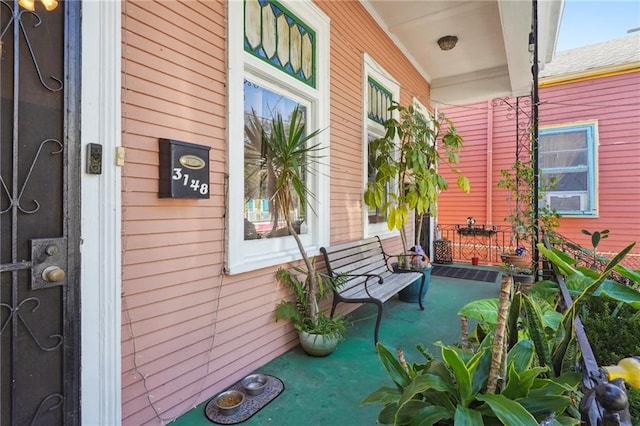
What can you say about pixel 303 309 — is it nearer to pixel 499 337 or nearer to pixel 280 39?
pixel 499 337

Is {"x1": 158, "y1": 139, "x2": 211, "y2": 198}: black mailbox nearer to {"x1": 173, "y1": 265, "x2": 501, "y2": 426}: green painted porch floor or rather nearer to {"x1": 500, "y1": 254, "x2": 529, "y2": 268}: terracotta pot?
{"x1": 173, "y1": 265, "x2": 501, "y2": 426}: green painted porch floor

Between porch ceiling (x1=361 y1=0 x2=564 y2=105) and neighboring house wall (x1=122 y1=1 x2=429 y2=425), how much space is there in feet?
9.50

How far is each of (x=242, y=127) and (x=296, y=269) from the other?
1.28m

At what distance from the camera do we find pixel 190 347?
76.4 inches

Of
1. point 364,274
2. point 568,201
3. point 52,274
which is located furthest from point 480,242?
point 52,274

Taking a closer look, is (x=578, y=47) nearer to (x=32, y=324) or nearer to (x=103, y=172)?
(x=103, y=172)

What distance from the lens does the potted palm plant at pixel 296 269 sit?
248 cm

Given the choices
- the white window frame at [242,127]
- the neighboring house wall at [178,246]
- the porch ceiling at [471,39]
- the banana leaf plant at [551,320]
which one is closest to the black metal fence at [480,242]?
the porch ceiling at [471,39]

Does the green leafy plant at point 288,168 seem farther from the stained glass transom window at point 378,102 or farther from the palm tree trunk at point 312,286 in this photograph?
the stained glass transom window at point 378,102

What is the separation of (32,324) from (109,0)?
4.95 ft

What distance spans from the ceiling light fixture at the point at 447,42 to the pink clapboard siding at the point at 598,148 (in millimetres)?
2156

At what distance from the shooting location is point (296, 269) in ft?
9.12

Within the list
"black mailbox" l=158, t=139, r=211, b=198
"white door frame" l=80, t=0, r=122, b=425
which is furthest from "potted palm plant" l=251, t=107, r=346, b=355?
"white door frame" l=80, t=0, r=122, b=425

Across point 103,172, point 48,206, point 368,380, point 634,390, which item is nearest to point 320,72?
point 103,172
